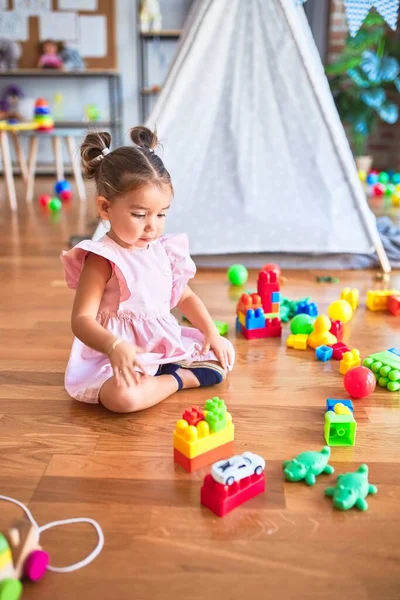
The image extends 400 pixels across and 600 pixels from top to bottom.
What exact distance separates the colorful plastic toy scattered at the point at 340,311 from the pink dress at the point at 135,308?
1.67ft

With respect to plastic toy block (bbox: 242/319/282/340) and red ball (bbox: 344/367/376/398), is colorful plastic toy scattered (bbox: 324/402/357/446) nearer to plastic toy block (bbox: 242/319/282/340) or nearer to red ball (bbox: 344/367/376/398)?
red ball (bbox: 344/367/376/398)

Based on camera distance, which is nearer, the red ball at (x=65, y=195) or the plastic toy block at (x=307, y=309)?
the plastic toy block at (x=307, y=309)

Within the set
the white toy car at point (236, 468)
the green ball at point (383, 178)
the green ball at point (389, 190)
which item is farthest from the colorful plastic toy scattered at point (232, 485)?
the green ball at point (383, 178)

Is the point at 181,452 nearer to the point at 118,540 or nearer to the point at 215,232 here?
the point at 118,540

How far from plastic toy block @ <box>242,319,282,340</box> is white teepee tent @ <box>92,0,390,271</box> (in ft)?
2.20

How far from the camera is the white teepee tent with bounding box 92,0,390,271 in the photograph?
2131mm

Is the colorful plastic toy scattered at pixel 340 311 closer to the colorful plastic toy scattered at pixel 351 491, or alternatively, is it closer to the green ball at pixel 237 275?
the green ball at pixel 237 275

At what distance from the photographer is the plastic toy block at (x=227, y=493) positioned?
0.89 metres

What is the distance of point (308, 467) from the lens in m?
0.98

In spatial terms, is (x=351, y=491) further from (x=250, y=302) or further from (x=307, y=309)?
(x=307, y=309)

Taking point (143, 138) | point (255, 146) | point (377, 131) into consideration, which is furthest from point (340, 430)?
point (377, 131)

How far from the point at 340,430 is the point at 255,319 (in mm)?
547

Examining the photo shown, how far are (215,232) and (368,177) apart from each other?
253 centimetres

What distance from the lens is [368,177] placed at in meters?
4.42
